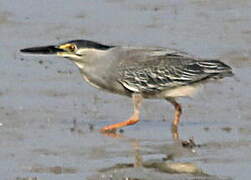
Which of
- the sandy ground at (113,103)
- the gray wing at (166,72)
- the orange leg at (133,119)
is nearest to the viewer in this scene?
the sandy ground at (113,103)

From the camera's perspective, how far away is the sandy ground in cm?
1177

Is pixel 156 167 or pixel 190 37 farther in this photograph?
pixel 190 37

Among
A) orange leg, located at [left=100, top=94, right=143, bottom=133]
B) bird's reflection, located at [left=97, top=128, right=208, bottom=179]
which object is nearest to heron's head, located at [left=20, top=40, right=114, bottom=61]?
orange leg, located at [left=100, top=94, right=143, bottom=133]

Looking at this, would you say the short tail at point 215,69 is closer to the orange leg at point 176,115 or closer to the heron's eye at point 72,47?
the orange leg at point 176,115

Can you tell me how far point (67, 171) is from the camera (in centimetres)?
1145

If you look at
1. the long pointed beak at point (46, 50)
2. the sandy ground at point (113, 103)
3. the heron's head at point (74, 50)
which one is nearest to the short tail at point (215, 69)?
the sandy ground at point (113, 103)

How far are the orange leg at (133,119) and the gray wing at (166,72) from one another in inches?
4.2

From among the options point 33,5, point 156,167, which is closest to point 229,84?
point 156,167

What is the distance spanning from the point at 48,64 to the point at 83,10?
10.0 feet

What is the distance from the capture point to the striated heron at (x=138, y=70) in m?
13.5

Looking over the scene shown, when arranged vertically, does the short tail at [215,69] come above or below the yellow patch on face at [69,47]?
below

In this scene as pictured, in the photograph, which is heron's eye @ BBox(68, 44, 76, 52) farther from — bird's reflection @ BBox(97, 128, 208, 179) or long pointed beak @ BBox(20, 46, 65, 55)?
bird's reflection @ BBox(97, 128, 208, 179)

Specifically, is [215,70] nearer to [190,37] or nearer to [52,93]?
[52,93]

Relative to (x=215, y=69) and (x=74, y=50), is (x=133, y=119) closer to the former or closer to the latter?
(x=74, y=50)
